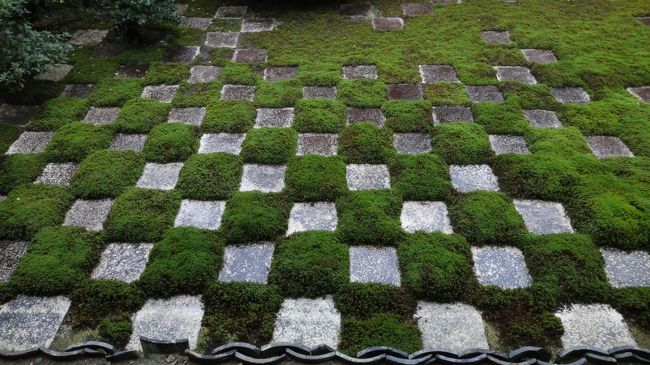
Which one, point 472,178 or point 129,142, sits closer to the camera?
point 472,178

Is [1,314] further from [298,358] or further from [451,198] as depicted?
[451,198]

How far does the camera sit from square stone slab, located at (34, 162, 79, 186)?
14.2 feet

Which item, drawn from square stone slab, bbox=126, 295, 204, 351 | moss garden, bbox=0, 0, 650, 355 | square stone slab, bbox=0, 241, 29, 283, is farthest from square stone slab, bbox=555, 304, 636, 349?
square stone slab, bbox=0, 241, 29, 283

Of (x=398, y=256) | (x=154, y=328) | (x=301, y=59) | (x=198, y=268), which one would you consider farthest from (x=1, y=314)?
(x=301, y=59)

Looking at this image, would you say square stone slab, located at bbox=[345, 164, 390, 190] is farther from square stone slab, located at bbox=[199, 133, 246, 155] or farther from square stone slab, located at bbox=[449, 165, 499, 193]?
square stone slab, located at bbox=[199, 133, 246, 155]

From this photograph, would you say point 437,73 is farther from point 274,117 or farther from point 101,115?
point 101,115

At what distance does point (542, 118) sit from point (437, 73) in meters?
1.32

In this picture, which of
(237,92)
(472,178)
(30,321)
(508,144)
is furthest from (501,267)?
(237,92)

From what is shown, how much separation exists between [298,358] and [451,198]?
2.22m

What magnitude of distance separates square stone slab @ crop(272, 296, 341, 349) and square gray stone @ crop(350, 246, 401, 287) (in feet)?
0.97

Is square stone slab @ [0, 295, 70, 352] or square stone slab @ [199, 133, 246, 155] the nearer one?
square stone slab @ [0, 295, 70, 352]

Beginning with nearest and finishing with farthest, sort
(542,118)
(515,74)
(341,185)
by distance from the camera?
(341,185) → (542,118) → (515,74)

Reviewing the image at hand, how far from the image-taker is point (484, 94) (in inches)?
213

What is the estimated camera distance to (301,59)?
239 inches
